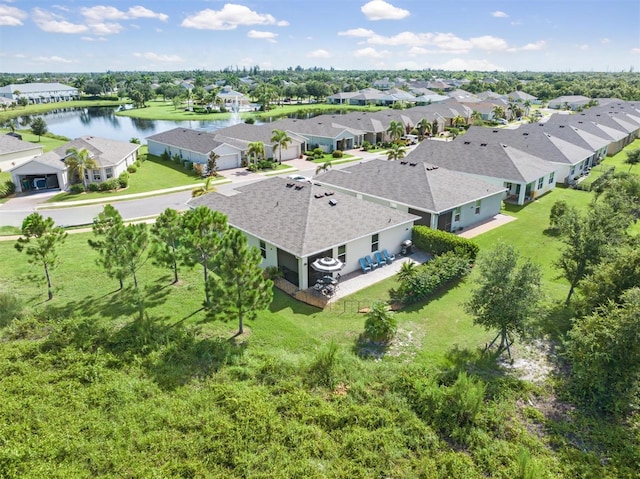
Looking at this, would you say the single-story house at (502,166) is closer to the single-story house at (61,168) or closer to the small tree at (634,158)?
the small tree at (634,158)

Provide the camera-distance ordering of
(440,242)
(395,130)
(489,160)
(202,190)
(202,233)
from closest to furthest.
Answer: (202,233)
(440,242)
(202,190)
(489,160)
(395,130)

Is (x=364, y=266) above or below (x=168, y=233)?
below

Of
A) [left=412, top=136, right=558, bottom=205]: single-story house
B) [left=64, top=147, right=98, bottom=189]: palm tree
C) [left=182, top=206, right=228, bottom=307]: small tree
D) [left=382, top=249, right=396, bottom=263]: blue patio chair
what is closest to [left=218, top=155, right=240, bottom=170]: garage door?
[left=64, top=147, right=98, bottom=189]: palm tree

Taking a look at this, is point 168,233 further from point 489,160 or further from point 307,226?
point 489,160

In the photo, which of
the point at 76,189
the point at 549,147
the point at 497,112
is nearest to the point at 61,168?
the point at 76,189

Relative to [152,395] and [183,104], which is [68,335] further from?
[183,104]

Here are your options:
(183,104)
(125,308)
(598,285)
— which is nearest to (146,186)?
(125,308)

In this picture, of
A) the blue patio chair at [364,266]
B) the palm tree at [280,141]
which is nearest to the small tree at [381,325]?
the blue patio chair at [364,266]
